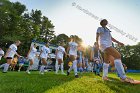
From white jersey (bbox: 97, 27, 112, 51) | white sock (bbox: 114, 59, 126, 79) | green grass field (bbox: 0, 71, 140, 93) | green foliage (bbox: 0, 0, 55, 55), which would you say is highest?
green foliage (bbox: 0, 0, 55, 55)

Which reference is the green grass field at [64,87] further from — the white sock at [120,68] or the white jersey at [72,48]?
the white jersey at [72,48]

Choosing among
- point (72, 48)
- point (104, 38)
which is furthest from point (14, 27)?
point (104, 38)

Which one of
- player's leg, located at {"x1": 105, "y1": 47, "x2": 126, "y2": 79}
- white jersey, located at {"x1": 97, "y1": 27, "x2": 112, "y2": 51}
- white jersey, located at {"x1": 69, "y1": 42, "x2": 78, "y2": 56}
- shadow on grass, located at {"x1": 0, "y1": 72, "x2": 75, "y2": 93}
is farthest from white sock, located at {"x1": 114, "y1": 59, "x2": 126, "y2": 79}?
white jersey, located at {"x1": 69, "y1": 42, "x2": 78, "y2": 56}

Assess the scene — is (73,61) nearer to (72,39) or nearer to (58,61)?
(72,39)

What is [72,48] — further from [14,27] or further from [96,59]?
[14,27]

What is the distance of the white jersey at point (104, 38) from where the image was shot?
366 inches

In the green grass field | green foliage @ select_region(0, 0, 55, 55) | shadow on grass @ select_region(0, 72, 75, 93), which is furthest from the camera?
green foliage @ select_region(0, 0, 55, 55)

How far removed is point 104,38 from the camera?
942 cm

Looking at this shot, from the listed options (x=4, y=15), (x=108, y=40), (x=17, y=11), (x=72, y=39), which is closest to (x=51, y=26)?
(x=17, y=11)

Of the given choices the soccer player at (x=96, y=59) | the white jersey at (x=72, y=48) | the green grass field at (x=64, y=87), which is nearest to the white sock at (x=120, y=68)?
the green grass field at (x=64, y=87)

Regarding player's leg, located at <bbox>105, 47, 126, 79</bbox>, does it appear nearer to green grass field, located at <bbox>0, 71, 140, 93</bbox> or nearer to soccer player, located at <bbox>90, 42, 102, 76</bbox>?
green grass field, located at <bbox>0, 71, 140, 93</bbox>

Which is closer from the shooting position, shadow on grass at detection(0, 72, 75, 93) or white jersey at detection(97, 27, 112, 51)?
shadow on grass at detection(0, 72, 75, 93)

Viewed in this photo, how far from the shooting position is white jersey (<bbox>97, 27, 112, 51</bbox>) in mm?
9305

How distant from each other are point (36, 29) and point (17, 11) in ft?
24.7
